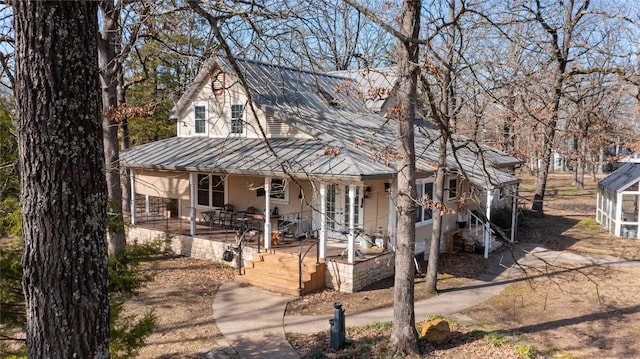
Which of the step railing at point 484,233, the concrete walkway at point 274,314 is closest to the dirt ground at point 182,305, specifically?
the concrete walkway at point 274,314

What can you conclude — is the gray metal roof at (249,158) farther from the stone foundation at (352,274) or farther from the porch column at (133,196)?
the stone foundation at (352,274)

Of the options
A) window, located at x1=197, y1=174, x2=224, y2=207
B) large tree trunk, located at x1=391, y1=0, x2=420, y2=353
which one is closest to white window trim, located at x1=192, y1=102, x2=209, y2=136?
window, located at x1=197, y1=174, x2=224, y2=207

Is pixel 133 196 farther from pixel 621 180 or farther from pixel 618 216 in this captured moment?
pixel 621 180

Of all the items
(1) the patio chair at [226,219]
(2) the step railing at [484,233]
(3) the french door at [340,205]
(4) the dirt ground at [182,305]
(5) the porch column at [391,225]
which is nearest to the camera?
(4) the dirt ground at [182,305]

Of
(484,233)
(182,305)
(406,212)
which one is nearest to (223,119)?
(182,305)

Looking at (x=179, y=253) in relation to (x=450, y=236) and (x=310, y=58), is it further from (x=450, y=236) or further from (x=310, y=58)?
(x=310, y=58)

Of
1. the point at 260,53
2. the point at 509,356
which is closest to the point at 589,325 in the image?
the point at 509,356

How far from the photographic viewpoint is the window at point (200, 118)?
1908 centimetres

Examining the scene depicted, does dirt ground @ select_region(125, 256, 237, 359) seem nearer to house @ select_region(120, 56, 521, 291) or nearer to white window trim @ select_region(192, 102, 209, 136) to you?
house @ select_region(120, 56, 521, 291)

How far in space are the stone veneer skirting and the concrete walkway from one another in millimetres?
1483

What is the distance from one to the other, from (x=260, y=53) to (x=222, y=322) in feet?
20.1

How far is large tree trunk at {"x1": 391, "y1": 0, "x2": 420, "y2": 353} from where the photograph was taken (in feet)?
27.0

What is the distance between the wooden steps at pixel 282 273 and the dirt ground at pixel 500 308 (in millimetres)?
444

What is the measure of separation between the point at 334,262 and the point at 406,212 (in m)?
4.47
